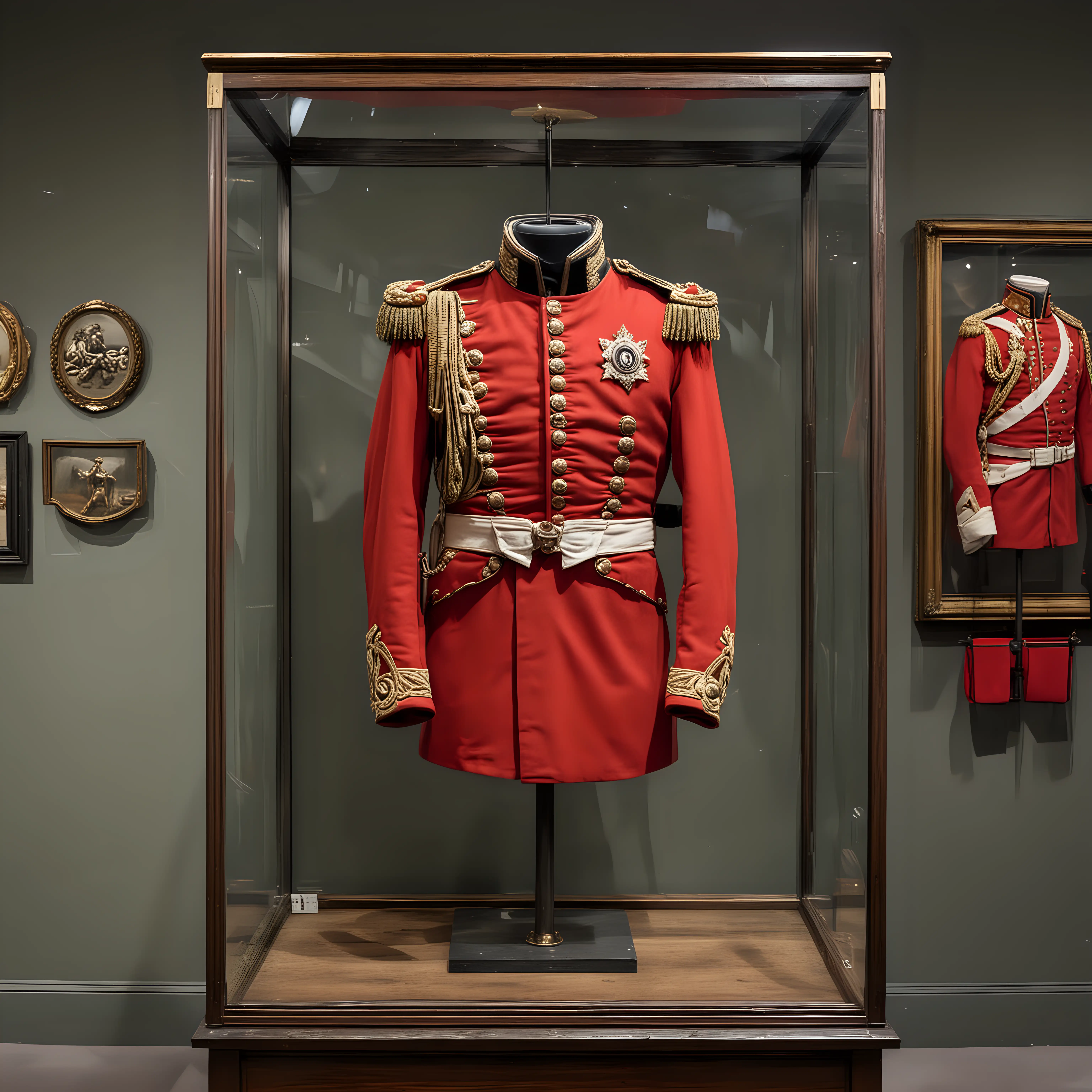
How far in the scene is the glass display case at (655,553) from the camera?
1.86m

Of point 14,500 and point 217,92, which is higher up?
point 217,92

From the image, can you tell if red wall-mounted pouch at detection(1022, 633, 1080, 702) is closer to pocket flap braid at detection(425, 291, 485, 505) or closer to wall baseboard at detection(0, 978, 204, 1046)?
pocket flap braid at detection(425, 291, 485, 505)

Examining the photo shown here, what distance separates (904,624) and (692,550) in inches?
39.0

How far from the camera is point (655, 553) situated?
2242 millimetres

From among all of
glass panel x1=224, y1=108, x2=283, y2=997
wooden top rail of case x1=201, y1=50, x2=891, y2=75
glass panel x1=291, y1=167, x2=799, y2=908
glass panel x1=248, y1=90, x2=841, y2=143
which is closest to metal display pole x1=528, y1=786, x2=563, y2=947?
glass panel x1=248, y1=90, x2=841, y2=143

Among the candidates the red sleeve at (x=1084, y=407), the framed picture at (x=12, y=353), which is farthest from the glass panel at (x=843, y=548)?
the framed picture at (x=12, y=353)

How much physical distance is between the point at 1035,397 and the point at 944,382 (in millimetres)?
217

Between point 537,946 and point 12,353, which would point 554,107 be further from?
point 537,946

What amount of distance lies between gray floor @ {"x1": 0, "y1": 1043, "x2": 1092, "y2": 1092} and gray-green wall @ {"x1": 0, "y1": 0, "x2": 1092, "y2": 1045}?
4 centimetres

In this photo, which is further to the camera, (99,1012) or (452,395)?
(99,1012)

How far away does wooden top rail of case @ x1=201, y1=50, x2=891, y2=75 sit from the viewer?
1.82 m

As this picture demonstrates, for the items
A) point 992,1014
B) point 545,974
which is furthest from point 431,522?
point 992,1014

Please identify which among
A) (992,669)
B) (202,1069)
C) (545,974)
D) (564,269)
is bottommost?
(202,1069)

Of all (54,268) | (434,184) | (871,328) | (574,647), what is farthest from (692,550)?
(54,268)
